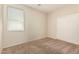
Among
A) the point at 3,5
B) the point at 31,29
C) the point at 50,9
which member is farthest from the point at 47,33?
the point at 3,5

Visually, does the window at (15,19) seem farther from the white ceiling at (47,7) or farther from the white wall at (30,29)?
the white ceiling at (47,7)

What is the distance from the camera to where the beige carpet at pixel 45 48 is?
1285 millimetres

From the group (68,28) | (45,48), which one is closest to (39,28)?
(45,48)

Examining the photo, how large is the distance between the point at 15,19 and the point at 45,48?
62 centimetres

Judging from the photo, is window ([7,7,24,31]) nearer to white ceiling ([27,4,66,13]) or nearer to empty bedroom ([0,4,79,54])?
empty bedroom ([0,4,79,54])

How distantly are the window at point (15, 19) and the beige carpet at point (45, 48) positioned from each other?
0.27m

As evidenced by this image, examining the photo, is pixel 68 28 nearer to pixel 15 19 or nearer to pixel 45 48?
pixel 45 48

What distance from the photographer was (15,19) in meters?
1.31

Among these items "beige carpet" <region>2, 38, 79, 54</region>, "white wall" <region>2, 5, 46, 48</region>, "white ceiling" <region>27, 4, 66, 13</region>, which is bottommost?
"beige carpet" <region>2, 38, 79, 54</region>

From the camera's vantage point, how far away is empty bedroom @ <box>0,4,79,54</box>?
1.28 m

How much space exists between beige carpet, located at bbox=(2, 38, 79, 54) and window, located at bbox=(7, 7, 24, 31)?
0.27m

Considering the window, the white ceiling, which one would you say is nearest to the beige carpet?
the window

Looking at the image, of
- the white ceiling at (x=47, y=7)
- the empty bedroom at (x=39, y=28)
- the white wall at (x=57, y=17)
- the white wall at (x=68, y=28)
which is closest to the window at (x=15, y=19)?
the empty bedroom at (x=39, y=28)
